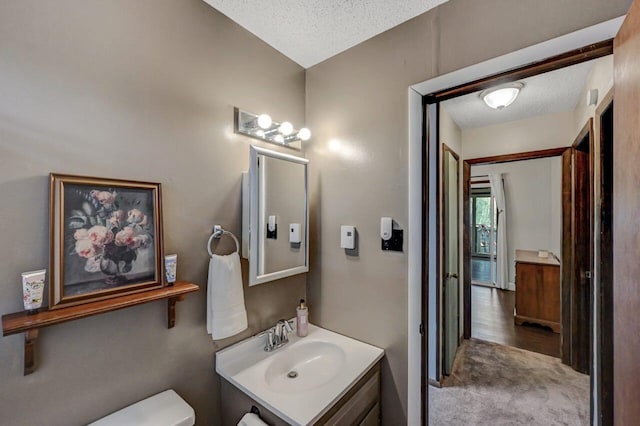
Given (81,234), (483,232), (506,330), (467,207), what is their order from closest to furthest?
(81,234)
(467,207)
(506,330)
(483,232)

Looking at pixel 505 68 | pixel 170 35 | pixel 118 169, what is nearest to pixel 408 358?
pixel 505 68

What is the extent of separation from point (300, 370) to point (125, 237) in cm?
107

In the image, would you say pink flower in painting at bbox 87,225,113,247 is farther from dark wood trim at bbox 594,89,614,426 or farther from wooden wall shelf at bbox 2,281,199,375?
dark wood trim at bbox 594,89,614,426

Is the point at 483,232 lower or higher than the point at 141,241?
lower

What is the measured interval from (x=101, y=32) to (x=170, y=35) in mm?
262

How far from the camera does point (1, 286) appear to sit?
79 cm

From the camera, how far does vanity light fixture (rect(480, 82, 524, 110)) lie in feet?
6.72

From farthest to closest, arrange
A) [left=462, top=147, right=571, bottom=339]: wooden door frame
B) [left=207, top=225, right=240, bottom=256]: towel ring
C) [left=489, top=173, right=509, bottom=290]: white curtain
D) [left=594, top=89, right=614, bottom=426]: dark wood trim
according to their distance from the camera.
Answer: [left=489, top=173, right=509, bottom=290]: white curtain, [left=462, top=147, right=571, bottom=339]: wooden door frame, [left=594, top=89, right=614, bottom=426]: dark wood trim, [left=207, top=225, right=240, bottom=256]: towel ring

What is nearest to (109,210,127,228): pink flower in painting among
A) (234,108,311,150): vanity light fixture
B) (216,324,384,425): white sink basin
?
(234,108,311,150): vanity light fixture

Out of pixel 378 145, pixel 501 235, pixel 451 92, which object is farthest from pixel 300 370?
pixel 501 235

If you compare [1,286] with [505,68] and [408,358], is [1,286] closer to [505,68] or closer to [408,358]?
[408,358]

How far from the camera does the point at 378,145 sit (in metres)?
1.47

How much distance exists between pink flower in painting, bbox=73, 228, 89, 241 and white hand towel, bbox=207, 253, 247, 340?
1.53 feet

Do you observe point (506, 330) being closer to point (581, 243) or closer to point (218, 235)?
point (581, 243)
